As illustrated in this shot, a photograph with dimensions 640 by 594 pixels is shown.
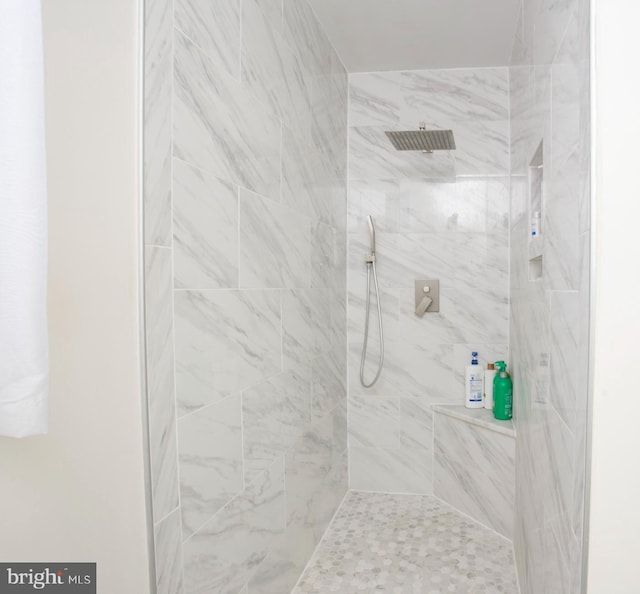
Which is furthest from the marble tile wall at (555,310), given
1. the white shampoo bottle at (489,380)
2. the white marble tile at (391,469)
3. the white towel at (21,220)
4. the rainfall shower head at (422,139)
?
the white towel at (21,220)

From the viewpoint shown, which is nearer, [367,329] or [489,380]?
[489,380]

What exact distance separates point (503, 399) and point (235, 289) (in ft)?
5.39

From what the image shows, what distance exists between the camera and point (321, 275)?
7.89 feet

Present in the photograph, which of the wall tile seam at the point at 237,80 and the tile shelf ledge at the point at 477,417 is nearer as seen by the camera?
the wall tile seam at the point at 237,80

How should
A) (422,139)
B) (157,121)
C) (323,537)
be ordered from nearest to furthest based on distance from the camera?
1. (157,121)
2. (422,139)
3. (323,537)

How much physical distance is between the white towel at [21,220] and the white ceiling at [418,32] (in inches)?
67.4

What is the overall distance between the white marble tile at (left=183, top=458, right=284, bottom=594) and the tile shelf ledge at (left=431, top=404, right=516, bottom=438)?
3.78ft

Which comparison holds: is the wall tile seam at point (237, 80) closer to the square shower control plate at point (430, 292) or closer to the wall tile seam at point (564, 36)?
the wall tile seam at point (564, 36)

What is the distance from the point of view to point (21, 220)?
2.62 feet

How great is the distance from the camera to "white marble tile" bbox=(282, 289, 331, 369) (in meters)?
1.91

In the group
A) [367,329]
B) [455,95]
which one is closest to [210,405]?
[367,329]

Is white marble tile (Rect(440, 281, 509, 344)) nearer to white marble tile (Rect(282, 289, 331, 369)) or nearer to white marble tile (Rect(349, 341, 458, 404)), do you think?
white marble tile (Rect(349, 341, 458, 404))

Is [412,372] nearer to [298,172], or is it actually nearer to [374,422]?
[374,422]

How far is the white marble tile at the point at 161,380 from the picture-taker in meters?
1.07
